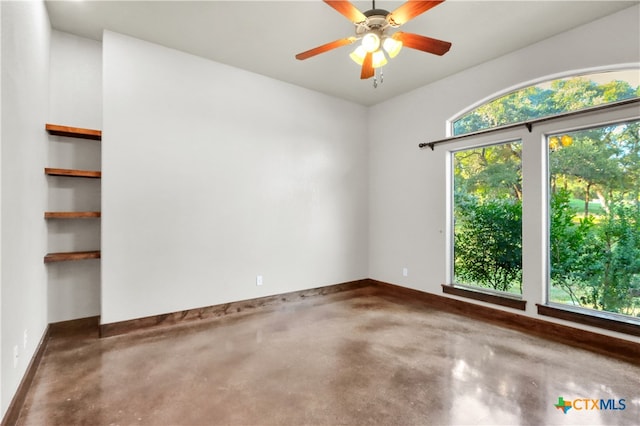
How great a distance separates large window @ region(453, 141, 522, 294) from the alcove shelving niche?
4651 millimetres

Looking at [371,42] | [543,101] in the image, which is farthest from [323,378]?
[543,101]

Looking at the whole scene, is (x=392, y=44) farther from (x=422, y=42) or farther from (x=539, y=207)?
(x=539, y=207)

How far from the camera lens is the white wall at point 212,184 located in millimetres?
3451

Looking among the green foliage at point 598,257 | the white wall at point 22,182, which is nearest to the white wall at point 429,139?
the green foliage at point 598,257

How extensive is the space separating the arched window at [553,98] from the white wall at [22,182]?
4754 millimetres

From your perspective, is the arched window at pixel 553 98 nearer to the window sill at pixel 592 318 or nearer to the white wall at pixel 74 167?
the window sill at pixel 592 318

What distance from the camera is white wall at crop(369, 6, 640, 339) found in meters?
3.16

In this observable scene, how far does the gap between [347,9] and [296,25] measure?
4.23ft

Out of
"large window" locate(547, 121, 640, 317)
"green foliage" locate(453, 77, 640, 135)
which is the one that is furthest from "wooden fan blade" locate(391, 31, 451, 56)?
"large window" locate(547, 121, 640, 317)

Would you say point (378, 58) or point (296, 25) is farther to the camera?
point (296, 25)

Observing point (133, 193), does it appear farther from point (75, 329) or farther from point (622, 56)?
point (622, 56)

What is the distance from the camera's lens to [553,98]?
11.6 feet

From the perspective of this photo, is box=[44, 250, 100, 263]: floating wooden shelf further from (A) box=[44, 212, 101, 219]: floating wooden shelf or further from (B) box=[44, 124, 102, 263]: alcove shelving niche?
(A) box=[44, 212, 101, 219]: floating wooden shelf

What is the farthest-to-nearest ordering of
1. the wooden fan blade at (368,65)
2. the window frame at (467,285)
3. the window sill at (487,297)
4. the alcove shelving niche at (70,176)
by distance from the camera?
the window frame at (467,285)
the window sill at (487,297)
the alcove shelving niche at (70,176)
the wooden fan blade at (368,65)
